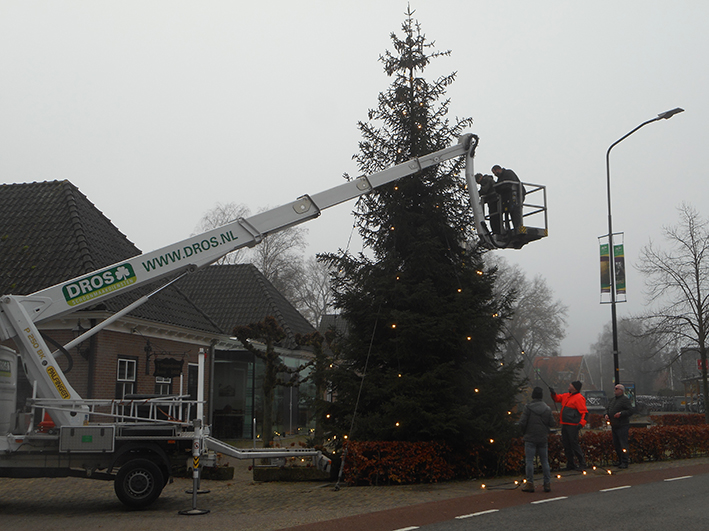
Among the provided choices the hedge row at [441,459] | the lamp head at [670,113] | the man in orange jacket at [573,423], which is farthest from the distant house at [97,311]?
the lamp head at [670,113]

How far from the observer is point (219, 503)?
10.3 meters

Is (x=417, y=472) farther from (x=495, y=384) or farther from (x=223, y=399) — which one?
(x=223, y=399)

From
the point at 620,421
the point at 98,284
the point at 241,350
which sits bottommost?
the point at 620,421

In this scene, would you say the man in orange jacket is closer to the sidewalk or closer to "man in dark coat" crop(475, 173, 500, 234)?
the sidewalk

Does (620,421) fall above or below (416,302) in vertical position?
below

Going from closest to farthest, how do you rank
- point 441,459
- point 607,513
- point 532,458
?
point 607,513 < point 532,458 < point 441,459

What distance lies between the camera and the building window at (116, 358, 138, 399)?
1627 cm

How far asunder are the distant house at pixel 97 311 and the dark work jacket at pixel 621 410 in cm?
901

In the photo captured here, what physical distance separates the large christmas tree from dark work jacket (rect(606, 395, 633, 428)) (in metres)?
2.18

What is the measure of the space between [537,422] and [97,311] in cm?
1035

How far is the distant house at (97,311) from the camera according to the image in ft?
49.9

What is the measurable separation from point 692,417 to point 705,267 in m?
8.89

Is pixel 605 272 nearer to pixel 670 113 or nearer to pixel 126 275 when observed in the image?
pixel 670 113

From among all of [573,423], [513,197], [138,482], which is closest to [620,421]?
[573,423]
